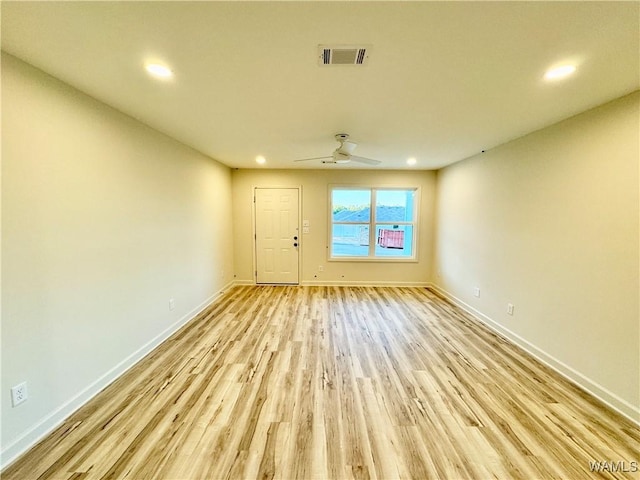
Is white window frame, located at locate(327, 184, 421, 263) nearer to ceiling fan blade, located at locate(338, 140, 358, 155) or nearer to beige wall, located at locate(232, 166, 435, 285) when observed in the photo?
beige wall, located at locate(232, 166, 435, 285)

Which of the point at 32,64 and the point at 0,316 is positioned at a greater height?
the point at 32,64

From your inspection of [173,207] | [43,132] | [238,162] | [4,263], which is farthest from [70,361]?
→ [238,162]

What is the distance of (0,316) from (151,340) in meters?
1.44

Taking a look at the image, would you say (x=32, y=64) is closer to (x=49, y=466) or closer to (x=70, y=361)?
(x=70, y=361)

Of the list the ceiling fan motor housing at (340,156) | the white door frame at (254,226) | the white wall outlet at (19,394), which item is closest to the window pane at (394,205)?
the white door frame at (254,226)

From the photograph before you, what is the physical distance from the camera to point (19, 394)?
4.95 ft

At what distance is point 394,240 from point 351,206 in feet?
3.84

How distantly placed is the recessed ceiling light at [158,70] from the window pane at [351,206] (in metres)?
3.79

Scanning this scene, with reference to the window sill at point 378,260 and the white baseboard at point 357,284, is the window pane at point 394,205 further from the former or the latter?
the white baseboard at point 357,284

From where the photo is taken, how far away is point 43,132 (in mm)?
1640

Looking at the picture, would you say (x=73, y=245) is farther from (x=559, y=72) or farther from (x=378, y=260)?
(x=378, y=260)

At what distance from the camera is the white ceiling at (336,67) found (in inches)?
45.5

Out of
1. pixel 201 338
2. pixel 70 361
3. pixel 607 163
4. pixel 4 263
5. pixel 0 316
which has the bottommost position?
pixel 201 338

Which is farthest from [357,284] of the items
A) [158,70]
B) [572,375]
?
[158,70]
